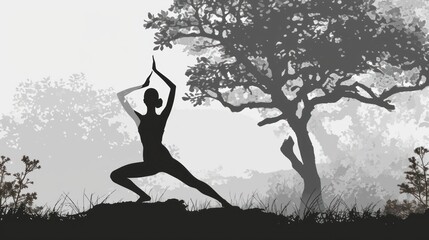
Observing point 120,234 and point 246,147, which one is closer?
point 120,234

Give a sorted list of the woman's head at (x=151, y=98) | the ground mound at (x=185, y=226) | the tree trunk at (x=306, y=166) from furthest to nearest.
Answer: the tree trunk at (x=306, y=166)
the woman's head at (x=151, y=98)
the ground mound at (x=185, y=226)

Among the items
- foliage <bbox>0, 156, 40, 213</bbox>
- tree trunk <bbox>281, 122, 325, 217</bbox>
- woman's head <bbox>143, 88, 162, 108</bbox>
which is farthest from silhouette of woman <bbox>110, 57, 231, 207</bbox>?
tree trunk <bbox>281, 122, 325, 217</bbox>

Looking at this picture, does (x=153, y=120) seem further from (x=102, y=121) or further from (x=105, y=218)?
(x=102, y=121)

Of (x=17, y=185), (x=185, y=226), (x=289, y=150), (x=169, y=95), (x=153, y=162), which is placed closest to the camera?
(x=185, y=226)

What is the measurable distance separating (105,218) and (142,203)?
Answer: 70 centimetres

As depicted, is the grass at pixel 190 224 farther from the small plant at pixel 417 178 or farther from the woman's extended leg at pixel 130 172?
the small plant at pixel 417 178

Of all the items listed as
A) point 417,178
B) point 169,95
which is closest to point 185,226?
point 169,95

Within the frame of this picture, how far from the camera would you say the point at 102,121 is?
81875 millimetres

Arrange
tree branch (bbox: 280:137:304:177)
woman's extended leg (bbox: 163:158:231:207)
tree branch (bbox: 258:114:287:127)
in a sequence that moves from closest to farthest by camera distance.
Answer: woman's extended leg (bbox: 163:158:231:207)
tree branch (bbox: 280:137:304:177)
tree branch (bbox: 258:114:287:127)

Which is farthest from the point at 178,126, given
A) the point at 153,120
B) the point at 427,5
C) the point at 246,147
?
the point at 153,120

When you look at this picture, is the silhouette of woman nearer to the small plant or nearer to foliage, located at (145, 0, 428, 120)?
the small plant

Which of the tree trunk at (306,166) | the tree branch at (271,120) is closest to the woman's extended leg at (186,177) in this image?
the tree trunk at (306,166)

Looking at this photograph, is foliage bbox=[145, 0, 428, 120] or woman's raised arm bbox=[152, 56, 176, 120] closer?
woman's raised arm bbox=[152, 56, 176, 120]

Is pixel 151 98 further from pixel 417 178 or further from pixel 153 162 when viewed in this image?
pixel 417 178
